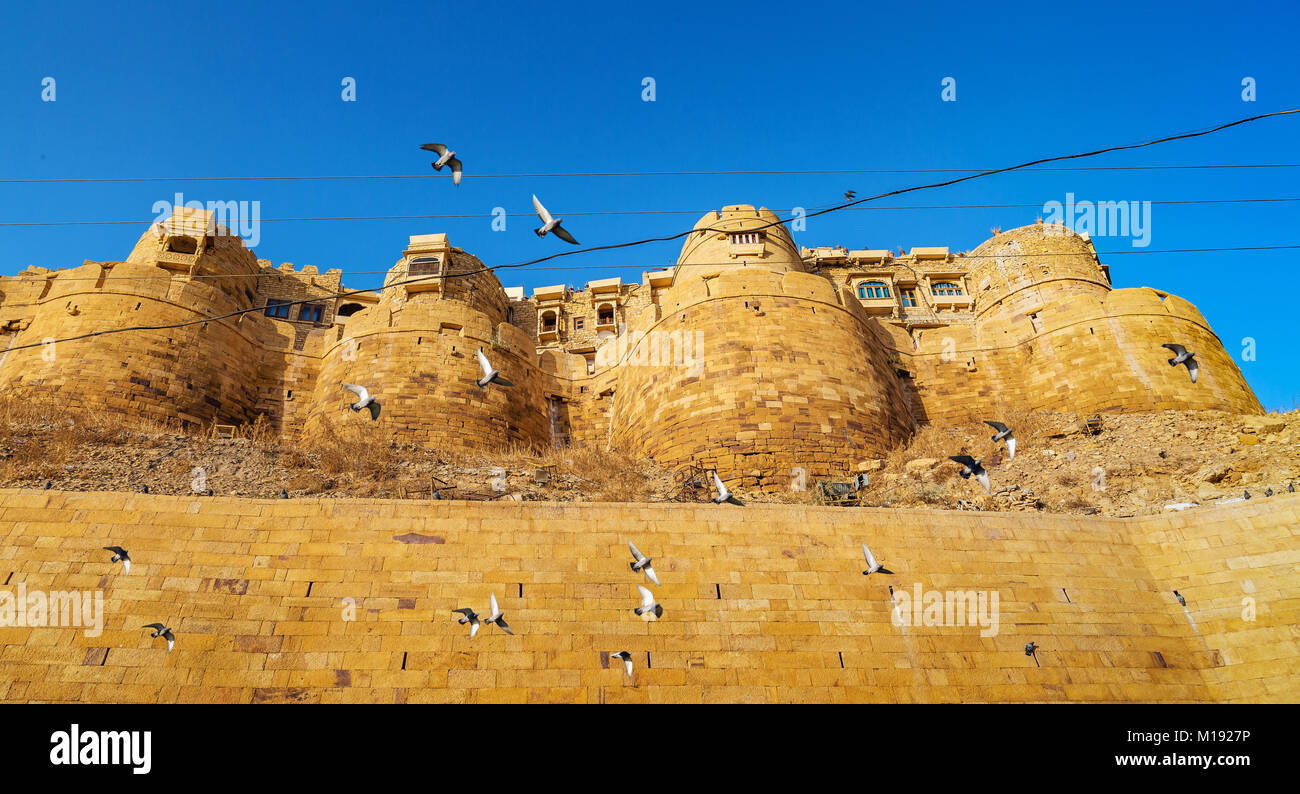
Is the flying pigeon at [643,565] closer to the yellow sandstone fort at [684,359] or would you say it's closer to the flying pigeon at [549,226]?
the flying pigeon at [549,226]

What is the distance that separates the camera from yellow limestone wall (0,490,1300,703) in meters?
7.39

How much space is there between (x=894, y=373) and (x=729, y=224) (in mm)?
6801

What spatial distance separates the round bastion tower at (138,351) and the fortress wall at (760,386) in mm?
10655

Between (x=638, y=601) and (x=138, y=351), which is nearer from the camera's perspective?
(x=638, y=601)

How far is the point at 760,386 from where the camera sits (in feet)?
54.8

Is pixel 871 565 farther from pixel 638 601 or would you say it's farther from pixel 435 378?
pixel 435 378

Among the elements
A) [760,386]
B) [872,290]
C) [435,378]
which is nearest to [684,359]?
[760,386]

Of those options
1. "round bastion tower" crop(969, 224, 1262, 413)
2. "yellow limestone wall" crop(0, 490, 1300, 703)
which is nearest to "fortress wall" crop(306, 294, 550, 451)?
"yellow limestone wall" crop(0, 490, 1300, 703)

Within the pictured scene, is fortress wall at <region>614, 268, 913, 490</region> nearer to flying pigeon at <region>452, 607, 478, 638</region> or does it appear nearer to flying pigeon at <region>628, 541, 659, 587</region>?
flying pigeon at <region>628, 541, 659, 587</region>

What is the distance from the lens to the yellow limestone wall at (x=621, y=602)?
7391mm

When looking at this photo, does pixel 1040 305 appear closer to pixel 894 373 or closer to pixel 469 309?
pixel 894 373

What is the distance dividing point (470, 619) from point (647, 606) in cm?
192

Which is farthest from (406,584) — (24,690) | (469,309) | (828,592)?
(469,309)

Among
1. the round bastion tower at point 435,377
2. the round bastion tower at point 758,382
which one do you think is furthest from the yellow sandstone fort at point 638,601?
the round bastion tower at point 435,377
